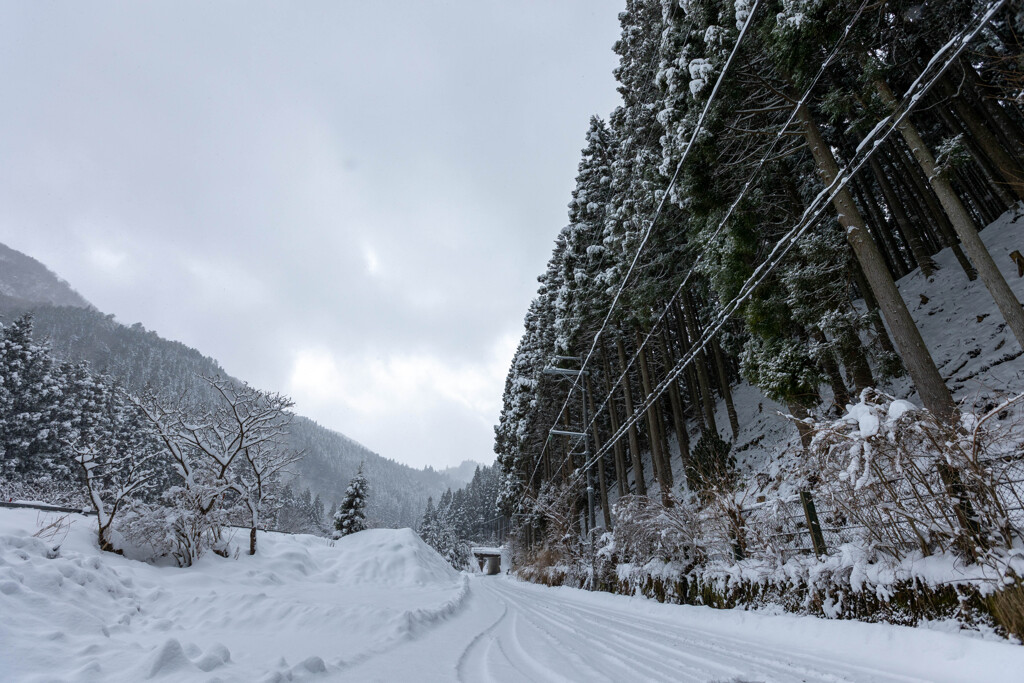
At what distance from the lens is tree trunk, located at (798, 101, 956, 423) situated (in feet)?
26.1

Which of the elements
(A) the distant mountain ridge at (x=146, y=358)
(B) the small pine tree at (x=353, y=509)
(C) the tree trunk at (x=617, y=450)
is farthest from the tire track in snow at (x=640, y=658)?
(A) the distant mountain ridge at (x=146, y=358)

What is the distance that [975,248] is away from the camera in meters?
8.39

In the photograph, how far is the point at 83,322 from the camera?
497ft

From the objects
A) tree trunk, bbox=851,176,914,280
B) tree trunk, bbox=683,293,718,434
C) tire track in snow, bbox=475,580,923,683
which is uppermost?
tree trunk, bbox=851,176,914,280

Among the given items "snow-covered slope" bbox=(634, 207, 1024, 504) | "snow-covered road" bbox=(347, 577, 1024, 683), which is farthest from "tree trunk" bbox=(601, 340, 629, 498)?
"snow-covered road" bbox=(347, 577, 1024, 683)

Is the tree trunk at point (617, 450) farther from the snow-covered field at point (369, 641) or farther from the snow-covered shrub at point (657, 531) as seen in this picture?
the snow-covered field at point (369, 641)

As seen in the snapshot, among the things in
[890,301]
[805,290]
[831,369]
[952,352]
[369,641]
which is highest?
[805,290]

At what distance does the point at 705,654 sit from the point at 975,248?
946 cm

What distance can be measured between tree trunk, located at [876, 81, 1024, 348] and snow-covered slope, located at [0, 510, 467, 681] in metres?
11.8

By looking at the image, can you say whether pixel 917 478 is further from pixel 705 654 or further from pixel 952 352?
pixel 952 352

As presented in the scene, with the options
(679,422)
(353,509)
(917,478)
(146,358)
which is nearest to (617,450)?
(679,422)

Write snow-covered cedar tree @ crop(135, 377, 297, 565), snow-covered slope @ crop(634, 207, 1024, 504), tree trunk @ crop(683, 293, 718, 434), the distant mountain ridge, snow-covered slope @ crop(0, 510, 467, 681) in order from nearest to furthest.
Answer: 1. snow-covered slope @ crop(0, 510, 467, 681)
2. snow-covered slope @ crop(634, 207, 1024, 504)
3. snow-covered cedar tree @ crop(135, 377, 297, 565)
4. tree trunk @ crop(683, 293, 718, 434)
5. the distant mountain ridge

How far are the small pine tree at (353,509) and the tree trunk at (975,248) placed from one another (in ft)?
109

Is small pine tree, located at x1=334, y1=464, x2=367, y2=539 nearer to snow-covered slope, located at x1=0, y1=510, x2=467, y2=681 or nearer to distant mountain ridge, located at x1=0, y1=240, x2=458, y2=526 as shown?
snow-covered slope, located at x1=0, y1=510, x2=467, y2=681
